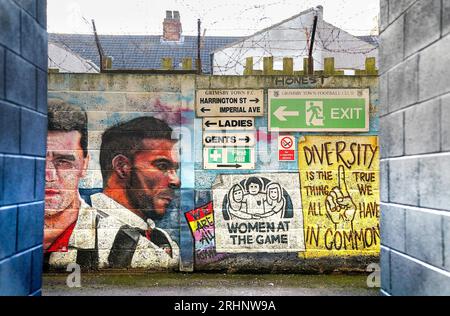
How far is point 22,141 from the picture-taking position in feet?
7.04

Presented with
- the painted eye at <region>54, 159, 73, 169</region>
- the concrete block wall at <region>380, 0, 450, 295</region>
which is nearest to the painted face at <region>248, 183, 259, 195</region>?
the painted eye at <region>54, 159, 73, 169</region>

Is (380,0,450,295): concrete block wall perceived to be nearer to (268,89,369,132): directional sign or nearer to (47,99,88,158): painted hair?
(268,89,369,132): directional sign

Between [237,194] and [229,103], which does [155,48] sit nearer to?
[229,103]

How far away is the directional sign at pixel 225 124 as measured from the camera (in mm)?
6312

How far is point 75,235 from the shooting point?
6188 millimetres

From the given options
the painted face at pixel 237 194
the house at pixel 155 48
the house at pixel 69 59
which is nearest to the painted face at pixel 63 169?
the painted face at pixel 237 194

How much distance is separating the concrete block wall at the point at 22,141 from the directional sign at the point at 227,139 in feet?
12.8

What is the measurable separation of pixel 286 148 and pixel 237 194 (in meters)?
0.96

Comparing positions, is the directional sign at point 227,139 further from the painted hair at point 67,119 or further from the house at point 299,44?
the house at point 299,44

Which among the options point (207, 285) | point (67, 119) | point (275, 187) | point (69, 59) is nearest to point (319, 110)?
point (275, 187)
